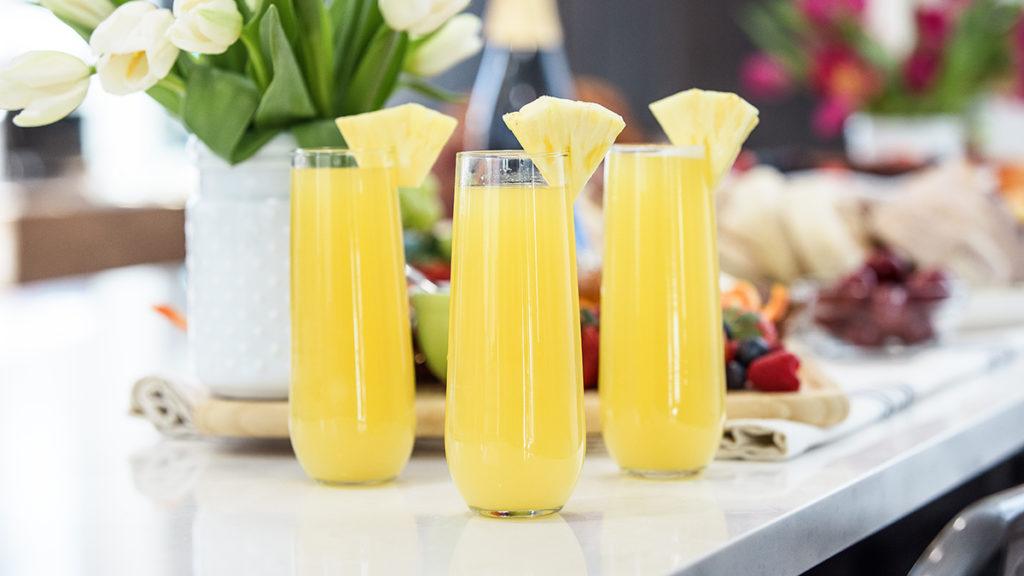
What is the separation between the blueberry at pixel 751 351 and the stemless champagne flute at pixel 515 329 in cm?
34

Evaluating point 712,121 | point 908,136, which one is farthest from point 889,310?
point 908,136

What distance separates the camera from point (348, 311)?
1.00 m

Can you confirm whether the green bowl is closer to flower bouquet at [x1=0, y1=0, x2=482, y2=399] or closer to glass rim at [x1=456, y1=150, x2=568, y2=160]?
flower bouquet at [x1=0, y1=0, x2=482, y2=399]

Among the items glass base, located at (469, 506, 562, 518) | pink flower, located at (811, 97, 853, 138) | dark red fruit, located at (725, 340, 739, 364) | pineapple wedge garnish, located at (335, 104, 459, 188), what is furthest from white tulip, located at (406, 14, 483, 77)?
pink flower, located at (811, 97, 853, 138)

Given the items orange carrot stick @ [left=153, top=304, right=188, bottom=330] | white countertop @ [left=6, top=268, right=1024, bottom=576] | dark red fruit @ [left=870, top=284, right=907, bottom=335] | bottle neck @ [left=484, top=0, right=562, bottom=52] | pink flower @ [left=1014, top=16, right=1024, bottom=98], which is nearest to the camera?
white countertop @ [left=6, top=268, right=1024, bottom=576]

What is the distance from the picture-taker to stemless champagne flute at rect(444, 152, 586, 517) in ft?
2.91

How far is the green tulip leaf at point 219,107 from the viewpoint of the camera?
111 cm

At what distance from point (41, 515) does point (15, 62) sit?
1.09 feet


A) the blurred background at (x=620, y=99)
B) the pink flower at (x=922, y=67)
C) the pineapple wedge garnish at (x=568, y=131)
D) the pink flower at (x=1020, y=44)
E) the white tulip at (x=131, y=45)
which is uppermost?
the white tulip at (x=131, y=45)

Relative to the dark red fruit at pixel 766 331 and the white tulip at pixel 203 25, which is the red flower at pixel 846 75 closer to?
the dark red fruit at pixel 766 331

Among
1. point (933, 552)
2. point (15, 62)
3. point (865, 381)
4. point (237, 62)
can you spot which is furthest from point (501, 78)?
point (933, 552)

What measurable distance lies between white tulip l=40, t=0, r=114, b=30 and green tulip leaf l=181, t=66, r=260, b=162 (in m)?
0.09

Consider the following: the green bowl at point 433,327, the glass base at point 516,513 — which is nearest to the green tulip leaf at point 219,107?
the green bowl at point 433,327

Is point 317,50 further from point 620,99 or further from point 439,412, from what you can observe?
point 620,99
